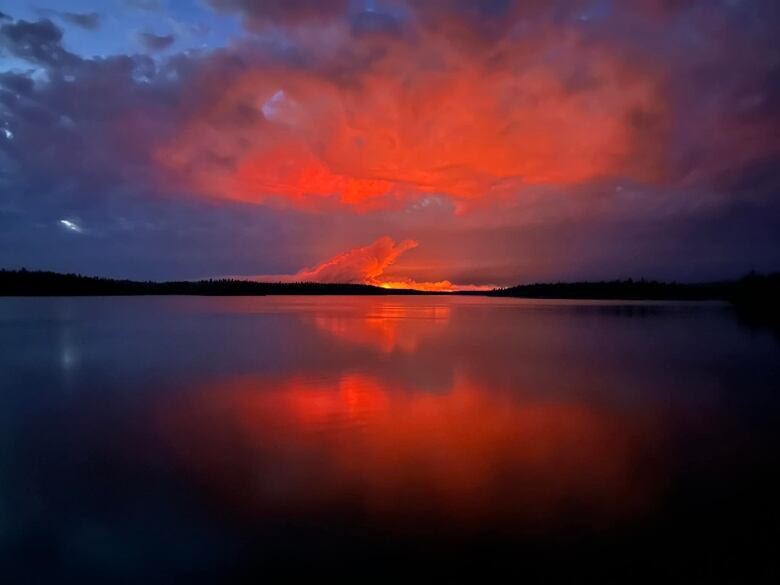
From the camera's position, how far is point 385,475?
20.1 feet

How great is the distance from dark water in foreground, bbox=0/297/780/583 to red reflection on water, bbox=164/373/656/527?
4 cm

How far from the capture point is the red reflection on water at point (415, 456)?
5258 mm

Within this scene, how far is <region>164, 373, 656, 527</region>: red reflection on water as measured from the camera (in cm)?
526

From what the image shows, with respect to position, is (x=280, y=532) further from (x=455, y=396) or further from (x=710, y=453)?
(x=455, y=396)

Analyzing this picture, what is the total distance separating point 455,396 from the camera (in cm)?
1102

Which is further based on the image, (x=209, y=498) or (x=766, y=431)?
(x=766, y=431)

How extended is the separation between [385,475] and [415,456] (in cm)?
84

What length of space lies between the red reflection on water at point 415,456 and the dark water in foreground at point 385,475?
37 millimetres

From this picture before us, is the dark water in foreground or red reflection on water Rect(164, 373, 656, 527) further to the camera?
red reflection on water Rect(164, 373, 656, 527)

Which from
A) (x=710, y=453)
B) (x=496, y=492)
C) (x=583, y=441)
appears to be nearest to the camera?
(x=496, y=492)

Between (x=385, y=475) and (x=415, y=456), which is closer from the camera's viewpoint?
(x=385, y=475)

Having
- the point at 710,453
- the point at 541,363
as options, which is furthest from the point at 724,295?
the point at 710,453

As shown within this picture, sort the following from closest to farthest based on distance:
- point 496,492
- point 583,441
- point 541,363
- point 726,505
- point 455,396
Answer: point 726,505
point 496,492
point 583,441
point 455,396
point 541,363

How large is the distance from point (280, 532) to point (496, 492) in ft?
7.89
